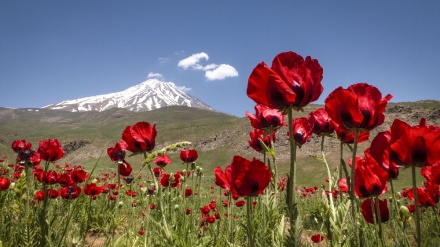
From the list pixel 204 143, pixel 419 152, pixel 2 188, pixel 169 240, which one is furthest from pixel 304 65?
pixel 204 143

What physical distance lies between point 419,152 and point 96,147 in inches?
2755

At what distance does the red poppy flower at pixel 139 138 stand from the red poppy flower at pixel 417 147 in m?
1.53

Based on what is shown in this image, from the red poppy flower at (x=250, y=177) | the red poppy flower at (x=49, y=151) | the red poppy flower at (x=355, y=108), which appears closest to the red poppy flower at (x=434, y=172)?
the red poppy flower at (x=355, y=108)

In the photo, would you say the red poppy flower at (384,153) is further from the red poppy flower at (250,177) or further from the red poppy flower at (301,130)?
the red poppy flower at (301,130)

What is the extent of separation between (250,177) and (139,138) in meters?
0.96

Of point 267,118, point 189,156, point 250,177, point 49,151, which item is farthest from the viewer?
point 189,156

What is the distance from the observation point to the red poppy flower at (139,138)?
2166 millimetres

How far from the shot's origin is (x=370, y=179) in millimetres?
1661

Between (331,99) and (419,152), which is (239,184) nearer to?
(331,99)

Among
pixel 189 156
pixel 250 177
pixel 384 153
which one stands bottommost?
pixel 189 156

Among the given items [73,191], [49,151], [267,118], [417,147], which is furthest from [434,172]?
[49,151]

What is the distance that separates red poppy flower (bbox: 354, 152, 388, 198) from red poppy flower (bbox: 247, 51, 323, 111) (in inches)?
24.0

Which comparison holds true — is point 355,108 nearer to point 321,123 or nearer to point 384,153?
point 384,153

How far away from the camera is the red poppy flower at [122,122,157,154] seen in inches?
85.3
